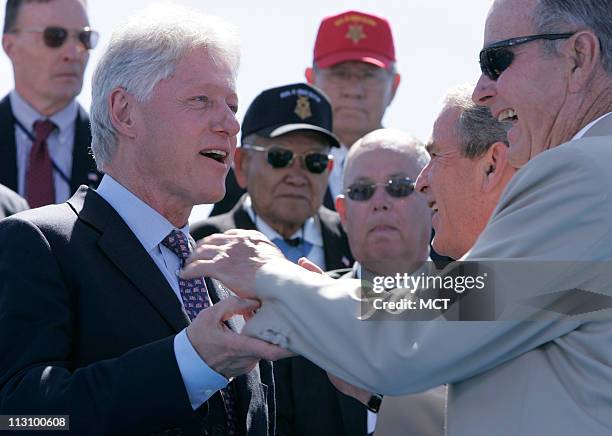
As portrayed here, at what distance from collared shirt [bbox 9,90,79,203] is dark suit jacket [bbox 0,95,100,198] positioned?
30 mm

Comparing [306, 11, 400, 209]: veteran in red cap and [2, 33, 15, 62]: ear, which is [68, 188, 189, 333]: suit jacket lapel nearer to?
[2, 33, 15, 62]: ear

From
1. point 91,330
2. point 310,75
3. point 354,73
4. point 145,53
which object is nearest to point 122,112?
point 145,53

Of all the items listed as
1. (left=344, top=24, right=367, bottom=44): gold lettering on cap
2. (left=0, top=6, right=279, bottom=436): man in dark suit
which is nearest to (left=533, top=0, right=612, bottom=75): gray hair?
(left=0, top=6, right=279, bottom=436): man in dark suit

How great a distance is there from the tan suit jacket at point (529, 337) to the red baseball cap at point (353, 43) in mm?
5666

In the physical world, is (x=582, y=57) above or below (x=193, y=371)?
above

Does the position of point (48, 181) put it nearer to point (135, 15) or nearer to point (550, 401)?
point (135, 15)

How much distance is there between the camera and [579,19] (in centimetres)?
369

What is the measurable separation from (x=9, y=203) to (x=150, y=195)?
6.64 feet

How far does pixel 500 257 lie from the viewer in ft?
11.0

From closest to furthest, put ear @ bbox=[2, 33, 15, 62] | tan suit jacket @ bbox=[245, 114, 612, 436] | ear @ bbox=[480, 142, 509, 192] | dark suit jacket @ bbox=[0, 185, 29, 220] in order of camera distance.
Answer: tan suit jacket @ bbox=[245, 114, 612, 436]
ear @ bbox=[480, 142, 509, 192]
dark suit jacket @ bbox=[0, 185, 29, 220]
ear @ bbox=[2, 33, 15, 62]

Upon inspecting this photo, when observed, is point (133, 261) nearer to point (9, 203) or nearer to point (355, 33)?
point (9, 203)

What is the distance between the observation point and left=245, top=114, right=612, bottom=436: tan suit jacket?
3260 mm

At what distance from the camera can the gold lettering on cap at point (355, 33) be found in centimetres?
903

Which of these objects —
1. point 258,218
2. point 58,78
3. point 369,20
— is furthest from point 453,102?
point 369,20
